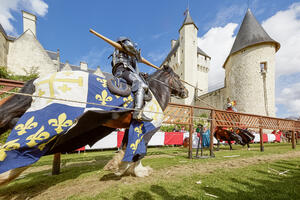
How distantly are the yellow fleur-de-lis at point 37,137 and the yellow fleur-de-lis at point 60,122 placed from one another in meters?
0.11

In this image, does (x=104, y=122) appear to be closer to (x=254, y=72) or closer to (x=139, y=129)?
(x=139, y=129)

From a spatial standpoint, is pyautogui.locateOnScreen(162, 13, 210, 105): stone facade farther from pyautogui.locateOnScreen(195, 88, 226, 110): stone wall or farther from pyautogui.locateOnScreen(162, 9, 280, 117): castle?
pyautogui.locateOnScreen(162, 9, 280, 117): castle

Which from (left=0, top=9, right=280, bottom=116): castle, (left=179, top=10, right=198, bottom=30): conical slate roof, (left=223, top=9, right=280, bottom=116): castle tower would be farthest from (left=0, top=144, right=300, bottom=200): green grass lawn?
(left=179, top=10, right=198, bottom=30): conical slate roof

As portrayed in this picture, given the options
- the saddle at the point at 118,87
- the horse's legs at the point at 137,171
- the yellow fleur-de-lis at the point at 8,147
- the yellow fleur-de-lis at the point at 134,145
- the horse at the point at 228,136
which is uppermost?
the saddle at the point at 118,87

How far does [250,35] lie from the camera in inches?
896

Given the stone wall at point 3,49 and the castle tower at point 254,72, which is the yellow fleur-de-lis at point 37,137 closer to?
the castle tower at point 254,72

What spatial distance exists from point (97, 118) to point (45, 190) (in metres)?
1.61

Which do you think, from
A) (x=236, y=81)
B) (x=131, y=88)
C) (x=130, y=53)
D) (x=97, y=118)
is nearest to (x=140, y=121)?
(x=131, y=88)

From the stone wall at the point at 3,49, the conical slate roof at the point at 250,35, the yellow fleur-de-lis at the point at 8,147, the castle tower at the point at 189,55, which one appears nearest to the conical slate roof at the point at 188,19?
the castle tower at the point at 189,55

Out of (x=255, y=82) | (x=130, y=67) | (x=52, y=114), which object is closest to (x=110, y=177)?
(x=52, y=114)

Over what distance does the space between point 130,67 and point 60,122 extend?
5.92 feet

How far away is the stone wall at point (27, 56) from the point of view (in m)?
20.6

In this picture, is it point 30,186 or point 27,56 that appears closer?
point 30,186

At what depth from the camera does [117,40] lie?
330 centimetres
